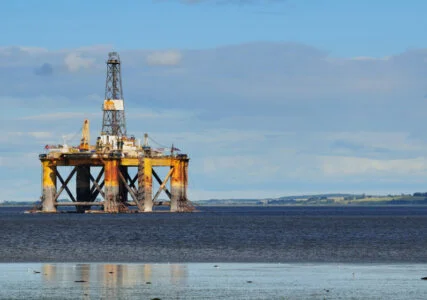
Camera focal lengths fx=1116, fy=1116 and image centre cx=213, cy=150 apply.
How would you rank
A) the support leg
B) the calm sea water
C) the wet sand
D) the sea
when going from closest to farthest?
the wet sand → the sea → the calm sea water → the support leg

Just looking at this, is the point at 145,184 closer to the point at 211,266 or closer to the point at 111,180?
the point at 111,180

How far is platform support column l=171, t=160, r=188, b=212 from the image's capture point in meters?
191

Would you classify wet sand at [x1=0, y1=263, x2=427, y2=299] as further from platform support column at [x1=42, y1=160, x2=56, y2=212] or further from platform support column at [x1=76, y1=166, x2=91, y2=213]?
platform support column at [x1=76, y1=166, x2=91, y2=213]

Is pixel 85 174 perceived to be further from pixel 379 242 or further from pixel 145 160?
pixel 379 242

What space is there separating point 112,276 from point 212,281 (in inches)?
257

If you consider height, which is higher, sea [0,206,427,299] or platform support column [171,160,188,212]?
platform support column [171,160,188,212]

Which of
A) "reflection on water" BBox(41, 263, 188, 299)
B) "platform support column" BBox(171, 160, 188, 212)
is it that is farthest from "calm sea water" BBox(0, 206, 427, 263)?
"platform support column" BBox(171, 160, 188, 212)

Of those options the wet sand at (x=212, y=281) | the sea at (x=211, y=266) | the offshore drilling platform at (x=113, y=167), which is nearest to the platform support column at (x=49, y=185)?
the offshore drilling platform at (x=113, y=167)

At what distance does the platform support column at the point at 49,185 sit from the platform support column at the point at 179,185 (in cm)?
2053

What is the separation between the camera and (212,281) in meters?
61.3

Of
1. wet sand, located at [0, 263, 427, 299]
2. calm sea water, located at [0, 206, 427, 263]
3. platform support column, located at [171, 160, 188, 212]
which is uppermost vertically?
platform support column, located at [171, 160, 188, 212]

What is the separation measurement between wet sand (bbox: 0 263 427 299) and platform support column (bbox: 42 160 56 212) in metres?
117

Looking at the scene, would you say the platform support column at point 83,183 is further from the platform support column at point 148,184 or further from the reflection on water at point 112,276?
the reflection on water at point 112,276

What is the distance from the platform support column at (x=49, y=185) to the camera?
190625 mm
